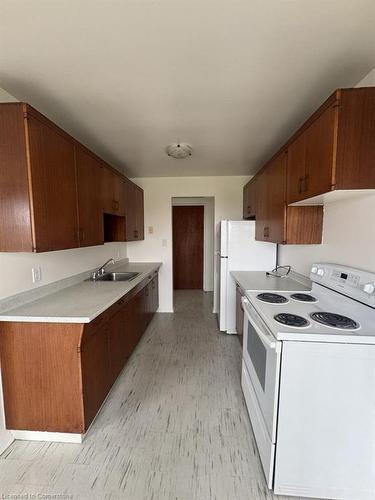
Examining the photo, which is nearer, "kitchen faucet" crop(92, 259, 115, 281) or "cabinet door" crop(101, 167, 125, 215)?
"cabinet door" crop(101, 167, 125, 215)

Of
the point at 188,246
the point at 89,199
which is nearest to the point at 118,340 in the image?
the point at 89,199

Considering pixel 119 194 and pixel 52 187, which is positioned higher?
pixel 119 194

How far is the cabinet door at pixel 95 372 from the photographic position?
1615 millimetres

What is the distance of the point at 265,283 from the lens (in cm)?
249

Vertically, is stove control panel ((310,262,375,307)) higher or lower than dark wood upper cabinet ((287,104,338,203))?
lower

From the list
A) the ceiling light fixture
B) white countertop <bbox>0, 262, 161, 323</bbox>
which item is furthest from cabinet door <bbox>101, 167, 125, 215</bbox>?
white countertop <bbox>0, 262, 161, 323</bbox>

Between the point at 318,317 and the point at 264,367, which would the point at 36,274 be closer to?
the point at 264,367

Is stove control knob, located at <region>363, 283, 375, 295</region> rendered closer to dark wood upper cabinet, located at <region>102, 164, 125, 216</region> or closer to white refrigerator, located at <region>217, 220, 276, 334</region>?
white refrigerator, located at <region>217, 220, 276, 334</region>

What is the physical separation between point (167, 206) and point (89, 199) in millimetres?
1987

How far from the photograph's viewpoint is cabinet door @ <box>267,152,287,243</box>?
2080mm

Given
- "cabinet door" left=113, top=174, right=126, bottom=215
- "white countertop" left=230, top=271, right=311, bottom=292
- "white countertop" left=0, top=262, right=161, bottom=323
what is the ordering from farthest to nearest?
"cabinet door" left=113, top=174, right=126, bottom=215, "white countertop" left=230, top=271, right=311, bottom=292, "white countertop" left=0, top=262, right=161, bottom=323

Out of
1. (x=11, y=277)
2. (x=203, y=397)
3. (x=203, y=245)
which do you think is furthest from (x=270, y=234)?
(x=203, y=245)

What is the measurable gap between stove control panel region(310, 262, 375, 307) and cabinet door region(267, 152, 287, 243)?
41cm

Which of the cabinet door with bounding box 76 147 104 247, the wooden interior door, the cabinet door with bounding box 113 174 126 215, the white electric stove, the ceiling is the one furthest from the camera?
the wooden interior door
